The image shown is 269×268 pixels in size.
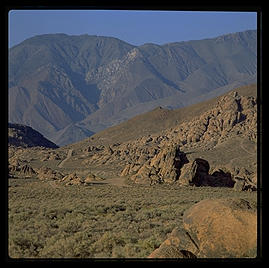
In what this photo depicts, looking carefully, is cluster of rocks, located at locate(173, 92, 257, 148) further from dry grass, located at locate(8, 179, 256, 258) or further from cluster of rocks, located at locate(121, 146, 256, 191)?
dry grass, located at locate(8, 179, 256, 258)

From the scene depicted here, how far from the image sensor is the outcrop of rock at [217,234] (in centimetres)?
630

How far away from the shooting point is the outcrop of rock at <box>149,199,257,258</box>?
6301 mm

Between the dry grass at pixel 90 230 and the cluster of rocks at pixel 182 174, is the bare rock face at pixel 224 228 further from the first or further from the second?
the cluster of rocks at pixel 182 174

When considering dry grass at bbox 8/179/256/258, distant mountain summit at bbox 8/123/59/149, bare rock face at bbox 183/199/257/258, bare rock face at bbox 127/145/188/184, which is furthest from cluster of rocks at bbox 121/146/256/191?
distant mountain summit at bbox 8/123/59/149

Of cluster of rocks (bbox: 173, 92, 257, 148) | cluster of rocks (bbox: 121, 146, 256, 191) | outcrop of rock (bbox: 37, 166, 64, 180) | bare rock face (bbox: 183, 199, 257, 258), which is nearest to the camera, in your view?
bare rock face (bbox: 183, 199, 257, 258)

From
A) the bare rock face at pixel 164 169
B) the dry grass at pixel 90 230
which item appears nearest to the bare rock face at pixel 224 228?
the dry grass at pixel 90 230

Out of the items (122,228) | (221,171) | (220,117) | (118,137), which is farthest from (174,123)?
(122,228)

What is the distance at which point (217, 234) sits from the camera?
6531mm

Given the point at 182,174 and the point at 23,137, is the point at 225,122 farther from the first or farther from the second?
the point at 23,137

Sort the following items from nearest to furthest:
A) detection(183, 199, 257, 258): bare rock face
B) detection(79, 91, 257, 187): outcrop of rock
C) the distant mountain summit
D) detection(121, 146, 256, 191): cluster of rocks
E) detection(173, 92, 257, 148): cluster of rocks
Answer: detection(183, 199, 257, 258): bare rock face
detection(121, 146, 256, 191): cluster of rocks
detection(79, 91, 257, 187): outcrop of rock
detection(173, 92, 257, 148): cluster of rocks
the distant mountain summit
